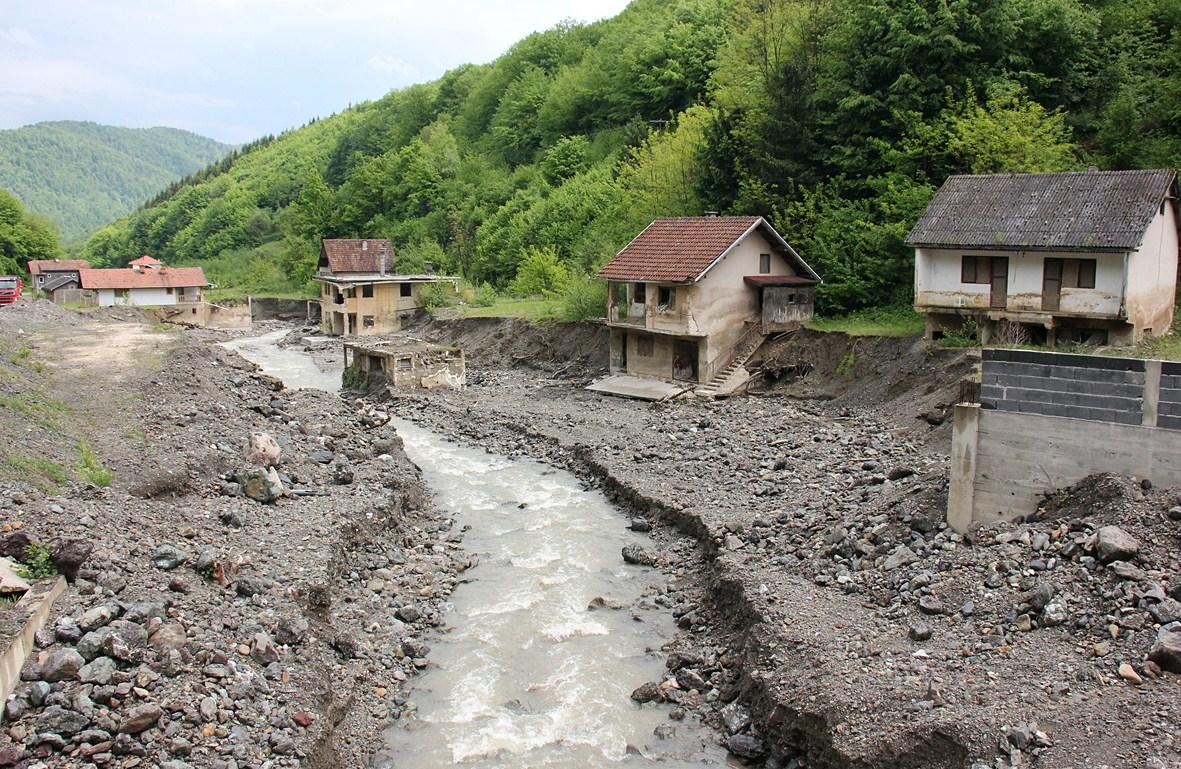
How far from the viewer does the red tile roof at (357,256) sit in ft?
A: 205

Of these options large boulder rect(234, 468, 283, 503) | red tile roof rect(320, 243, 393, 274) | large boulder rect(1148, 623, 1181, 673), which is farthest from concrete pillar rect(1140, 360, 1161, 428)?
red tile roof rect(320, 243, 393, 274)

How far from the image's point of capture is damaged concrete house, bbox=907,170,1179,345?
2456cm

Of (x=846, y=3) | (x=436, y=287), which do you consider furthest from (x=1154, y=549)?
(x=436, y=287)

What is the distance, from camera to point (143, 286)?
221ft

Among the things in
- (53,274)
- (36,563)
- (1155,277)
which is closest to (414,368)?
(36,563)

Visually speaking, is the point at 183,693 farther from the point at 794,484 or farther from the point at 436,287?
the point at 436,287

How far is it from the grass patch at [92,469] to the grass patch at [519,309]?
27.1 meters

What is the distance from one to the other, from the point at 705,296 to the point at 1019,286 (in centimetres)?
1017

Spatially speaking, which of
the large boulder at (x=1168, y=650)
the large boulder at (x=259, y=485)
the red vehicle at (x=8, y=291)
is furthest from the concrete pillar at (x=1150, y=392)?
the red vehicle at (x=8, y=291)

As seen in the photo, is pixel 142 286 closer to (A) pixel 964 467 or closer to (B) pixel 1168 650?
(A) pixel 964 467

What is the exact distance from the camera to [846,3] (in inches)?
1486

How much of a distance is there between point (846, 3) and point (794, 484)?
24.7 meters

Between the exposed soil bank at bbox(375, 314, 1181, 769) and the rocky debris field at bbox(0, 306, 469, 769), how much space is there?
5.20 m

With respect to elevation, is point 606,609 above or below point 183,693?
below
